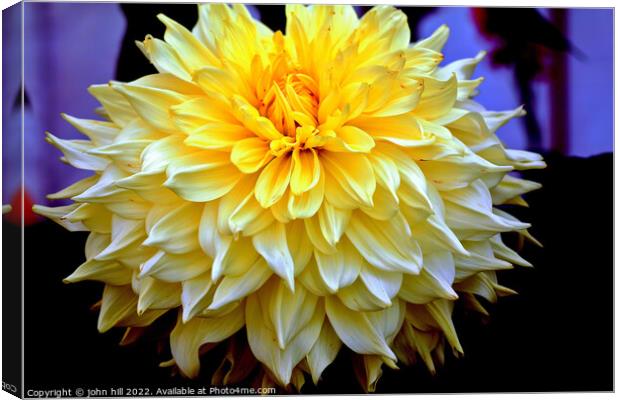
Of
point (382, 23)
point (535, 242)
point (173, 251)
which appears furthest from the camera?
point (535, 242)

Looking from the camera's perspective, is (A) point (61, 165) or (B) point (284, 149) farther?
(A) point (61, 165)

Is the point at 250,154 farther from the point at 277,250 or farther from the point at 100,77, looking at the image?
the point at 100,77

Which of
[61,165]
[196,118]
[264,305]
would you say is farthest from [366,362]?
[61,165]

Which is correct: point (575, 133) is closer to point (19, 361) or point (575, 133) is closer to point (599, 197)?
point (599, 197)

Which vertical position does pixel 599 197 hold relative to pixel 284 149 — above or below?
below

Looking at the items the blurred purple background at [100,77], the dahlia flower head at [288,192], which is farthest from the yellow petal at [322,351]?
the blurred purple background at [100,77]

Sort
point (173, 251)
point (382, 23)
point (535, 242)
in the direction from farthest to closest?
point (535, 242) → point (382, 23) → point (173, 251)

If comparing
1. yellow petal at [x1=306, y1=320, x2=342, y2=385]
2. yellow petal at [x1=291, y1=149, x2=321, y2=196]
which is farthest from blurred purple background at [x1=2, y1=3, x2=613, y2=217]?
yellow petal at [x1=306, y1=320, x2=342, y2=385]
